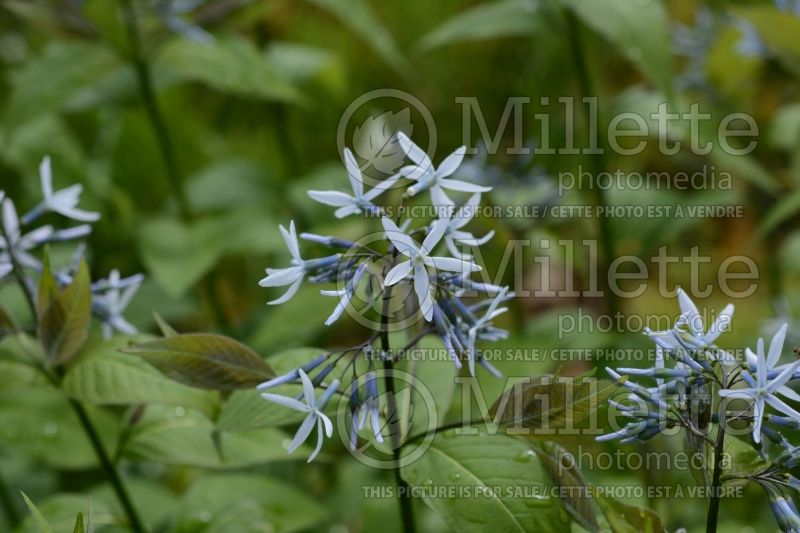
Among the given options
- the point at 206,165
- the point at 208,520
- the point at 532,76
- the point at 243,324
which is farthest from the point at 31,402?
the point at 532,76

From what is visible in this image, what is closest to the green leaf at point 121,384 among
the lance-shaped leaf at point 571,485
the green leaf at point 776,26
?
the lance-shaped leaf at point 571,485

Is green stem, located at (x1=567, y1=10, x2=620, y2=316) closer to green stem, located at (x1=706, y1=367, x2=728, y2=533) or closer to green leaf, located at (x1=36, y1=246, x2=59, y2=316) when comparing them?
green stem, located at (x1=706, y1=367, x2=728, y2=533)

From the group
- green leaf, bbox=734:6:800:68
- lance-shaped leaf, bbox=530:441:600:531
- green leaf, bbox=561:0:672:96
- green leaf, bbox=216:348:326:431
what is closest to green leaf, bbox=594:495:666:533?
lance-shaped leaf, bbox=530:441:600:531

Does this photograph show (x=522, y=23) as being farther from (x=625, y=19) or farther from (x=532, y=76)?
(x=532, y=76)

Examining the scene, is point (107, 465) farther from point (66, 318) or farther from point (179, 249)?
point (179, 249)

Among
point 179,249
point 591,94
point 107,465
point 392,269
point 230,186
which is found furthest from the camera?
point 230,186

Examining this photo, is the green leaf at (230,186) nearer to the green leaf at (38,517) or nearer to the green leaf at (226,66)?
the green leaf at (226,66)

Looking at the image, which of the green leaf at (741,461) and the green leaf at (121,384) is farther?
the green leaf at (121,384)

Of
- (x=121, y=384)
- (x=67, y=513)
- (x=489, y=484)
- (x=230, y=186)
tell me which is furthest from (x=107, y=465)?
(x=230, y=186)
